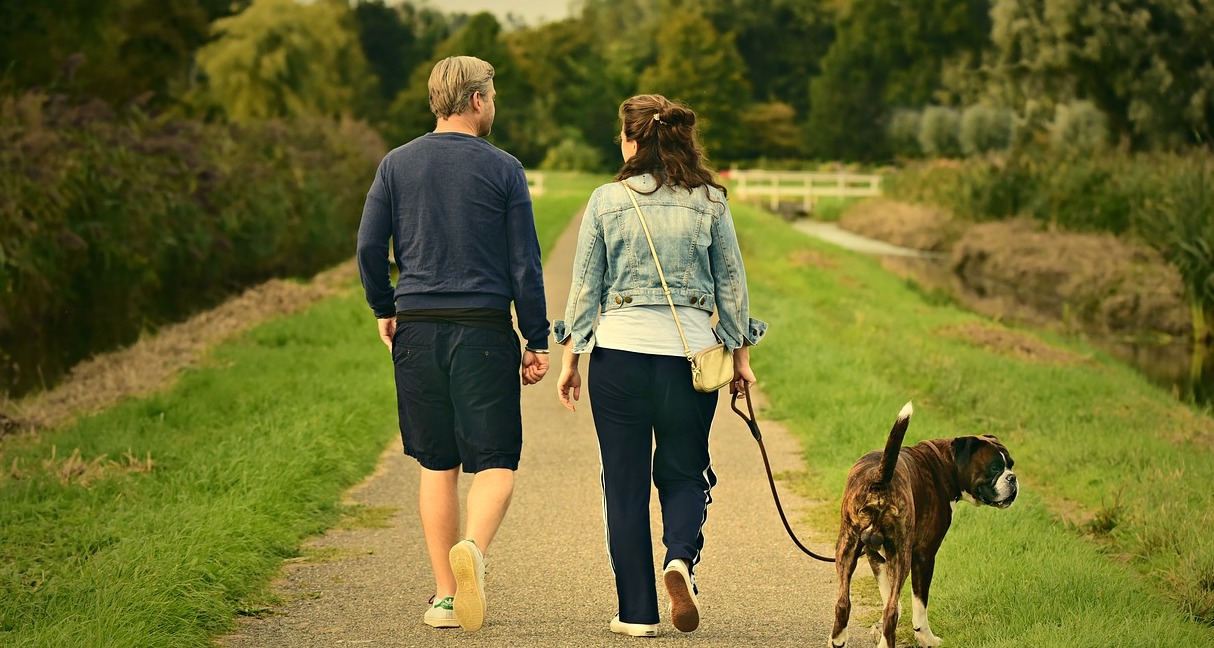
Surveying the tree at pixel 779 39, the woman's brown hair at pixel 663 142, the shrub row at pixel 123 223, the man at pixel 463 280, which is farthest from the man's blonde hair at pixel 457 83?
the tree at pixel 779 39

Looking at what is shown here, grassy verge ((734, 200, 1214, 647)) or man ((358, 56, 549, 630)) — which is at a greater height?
man ((358, 56, 549, 630))

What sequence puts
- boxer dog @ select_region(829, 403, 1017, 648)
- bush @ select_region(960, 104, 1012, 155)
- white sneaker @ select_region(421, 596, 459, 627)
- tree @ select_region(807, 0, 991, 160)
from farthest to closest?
tree @ select_region(807, 0, 991, 160) < bush @ select_region(960, 104, 1012, 155) < white sneaker @ select_region(421, 596, 459, 627) < boxer dog @ select_region(829, 403, 1017, 648)

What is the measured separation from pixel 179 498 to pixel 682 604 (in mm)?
3079

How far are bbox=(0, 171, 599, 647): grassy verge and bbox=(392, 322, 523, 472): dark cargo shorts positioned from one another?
1036 mm

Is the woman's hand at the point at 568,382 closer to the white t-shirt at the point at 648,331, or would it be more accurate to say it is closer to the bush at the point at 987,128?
the white t-shirt at the point at 648,331

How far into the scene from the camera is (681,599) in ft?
15.9

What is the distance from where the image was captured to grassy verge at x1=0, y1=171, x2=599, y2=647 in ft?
16.6

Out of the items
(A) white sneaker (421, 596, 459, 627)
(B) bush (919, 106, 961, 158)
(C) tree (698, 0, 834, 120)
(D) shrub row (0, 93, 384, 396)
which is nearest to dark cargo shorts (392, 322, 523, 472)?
(A) white sneaker (421, 596, 459, 627)

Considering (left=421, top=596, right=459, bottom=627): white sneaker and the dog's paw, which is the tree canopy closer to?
(left=421, top=596, right=459, bottom=627): white sneaker

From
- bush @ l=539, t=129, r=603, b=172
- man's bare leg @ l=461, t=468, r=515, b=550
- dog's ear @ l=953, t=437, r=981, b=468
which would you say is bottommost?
bush @ l=539, t=129, r=603, b=172

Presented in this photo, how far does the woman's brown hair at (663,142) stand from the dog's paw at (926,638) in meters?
1.71

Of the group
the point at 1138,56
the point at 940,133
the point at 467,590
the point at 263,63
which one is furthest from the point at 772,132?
the point at 467,590

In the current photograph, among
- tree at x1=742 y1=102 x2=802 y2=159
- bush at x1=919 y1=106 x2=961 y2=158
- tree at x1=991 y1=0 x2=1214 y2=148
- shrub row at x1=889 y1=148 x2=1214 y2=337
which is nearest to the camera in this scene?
shrub row at x1=889 y1=148 x2=1214 y2=337

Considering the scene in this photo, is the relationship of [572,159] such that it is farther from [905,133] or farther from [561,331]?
[561,331]
